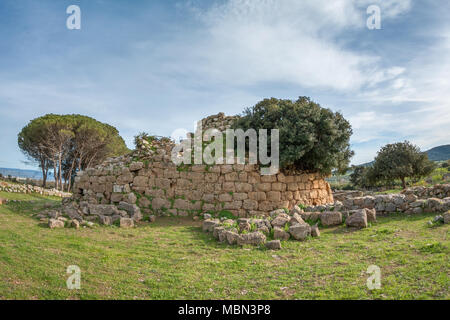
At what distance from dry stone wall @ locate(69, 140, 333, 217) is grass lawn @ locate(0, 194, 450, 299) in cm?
330

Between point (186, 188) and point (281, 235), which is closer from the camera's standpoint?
point (281, 235)

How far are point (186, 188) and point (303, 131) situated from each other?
17.7 ft

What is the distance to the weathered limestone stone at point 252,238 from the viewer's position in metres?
7.77

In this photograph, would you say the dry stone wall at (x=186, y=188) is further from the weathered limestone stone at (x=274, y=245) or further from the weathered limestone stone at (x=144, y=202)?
the weathered limestone stone at (x=274, y=245)

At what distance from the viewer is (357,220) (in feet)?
29.1

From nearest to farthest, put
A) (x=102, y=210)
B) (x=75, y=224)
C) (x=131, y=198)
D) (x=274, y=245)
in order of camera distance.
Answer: (x=274, y=245)
(x=75, y=224)
(x=102, y=210)
(x=131, y=198)

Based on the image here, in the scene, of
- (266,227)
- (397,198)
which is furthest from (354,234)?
(397,198)

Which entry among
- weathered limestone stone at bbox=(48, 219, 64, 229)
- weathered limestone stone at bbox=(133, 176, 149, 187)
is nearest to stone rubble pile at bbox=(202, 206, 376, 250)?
weathered limestone stone at bbox=(133, 176, 149, 187)

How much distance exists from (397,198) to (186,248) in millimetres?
7603

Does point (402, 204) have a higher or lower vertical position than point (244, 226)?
higher

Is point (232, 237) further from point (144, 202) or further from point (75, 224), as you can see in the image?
point (144, 202)

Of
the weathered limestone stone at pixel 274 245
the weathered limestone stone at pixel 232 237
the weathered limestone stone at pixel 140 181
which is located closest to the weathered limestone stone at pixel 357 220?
the weathered limestone stone at pixel 274 245

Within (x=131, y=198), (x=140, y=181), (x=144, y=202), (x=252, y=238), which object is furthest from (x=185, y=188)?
(x=252, y=238)
